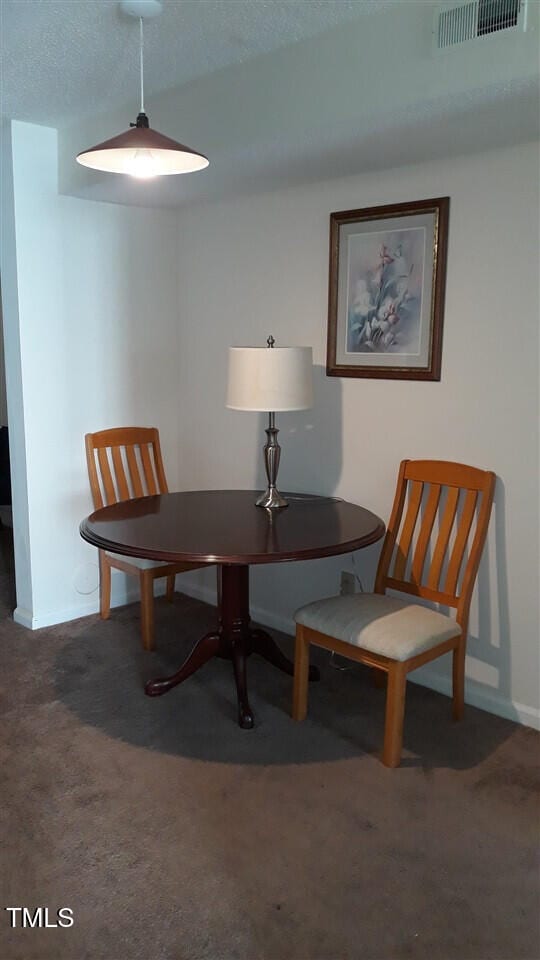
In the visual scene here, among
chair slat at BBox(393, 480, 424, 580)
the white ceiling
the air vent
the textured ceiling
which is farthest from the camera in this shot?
chair slat at BBox(393, 480, 424, 580)

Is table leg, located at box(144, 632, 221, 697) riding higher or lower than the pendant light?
lower

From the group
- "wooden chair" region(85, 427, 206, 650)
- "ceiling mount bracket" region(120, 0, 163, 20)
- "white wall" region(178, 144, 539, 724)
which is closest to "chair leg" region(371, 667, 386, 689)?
"white wall" region(178, 144, 539, 724)

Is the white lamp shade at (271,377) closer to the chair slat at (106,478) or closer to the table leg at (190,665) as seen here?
the table leg at (190,665)

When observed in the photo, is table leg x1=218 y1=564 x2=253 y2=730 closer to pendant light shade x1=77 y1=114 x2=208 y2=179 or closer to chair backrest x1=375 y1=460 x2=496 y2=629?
chair backrest x1=375 y1=460 x2=496 y2=629

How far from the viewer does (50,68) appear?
2.61m

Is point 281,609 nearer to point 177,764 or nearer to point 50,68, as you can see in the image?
point 177,764

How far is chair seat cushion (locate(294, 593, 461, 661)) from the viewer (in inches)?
93.6

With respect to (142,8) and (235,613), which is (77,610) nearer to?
(235,613)

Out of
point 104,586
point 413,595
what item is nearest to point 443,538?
point 413,595

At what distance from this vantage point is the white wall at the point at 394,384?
2578 millimetres

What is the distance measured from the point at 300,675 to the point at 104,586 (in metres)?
1.35

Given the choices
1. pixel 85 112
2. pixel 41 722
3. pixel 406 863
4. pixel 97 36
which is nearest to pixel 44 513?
pixel 41 722

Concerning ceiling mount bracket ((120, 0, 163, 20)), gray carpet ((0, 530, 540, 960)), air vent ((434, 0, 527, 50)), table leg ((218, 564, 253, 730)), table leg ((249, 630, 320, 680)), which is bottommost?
gray carpet ((0, 530, 540, 960))

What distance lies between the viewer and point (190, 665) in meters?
2.90
